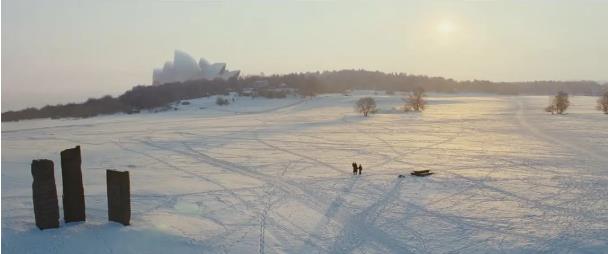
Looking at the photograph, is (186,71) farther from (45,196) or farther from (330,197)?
(45,196)

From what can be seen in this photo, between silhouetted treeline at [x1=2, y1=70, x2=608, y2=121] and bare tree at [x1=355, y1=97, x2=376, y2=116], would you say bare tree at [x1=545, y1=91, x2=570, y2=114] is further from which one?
silhouetted treeline at [x1=2, y1=70, x2=608, y2=121]

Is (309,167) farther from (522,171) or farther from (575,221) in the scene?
(575,221)

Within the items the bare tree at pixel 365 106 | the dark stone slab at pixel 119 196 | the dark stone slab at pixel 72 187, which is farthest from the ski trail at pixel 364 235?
the bare tree at pixel 365 106

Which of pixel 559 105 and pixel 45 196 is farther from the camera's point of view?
pixel 559 105

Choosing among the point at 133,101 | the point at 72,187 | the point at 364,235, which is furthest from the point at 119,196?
the point at 133,101

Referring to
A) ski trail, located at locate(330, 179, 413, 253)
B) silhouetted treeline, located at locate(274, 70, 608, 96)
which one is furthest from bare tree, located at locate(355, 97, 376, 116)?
silhouetted treeline, located at locate(274, 70, 608, 96)

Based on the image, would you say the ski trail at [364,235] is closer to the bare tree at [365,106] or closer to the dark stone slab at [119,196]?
the dark stone slab at [119,196]
